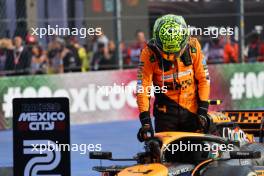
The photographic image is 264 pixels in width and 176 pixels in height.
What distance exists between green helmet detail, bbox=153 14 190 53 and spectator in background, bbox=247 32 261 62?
12.1 metres

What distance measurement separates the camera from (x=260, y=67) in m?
20.6

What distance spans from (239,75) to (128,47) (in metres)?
2.55

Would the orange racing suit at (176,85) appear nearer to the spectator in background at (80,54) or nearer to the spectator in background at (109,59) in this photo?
the spectator in background at (80,54)

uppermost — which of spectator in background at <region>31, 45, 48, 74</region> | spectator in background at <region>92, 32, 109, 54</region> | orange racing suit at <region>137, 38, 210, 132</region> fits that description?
spectator in background at <region>92, 32, 109, 54</region>

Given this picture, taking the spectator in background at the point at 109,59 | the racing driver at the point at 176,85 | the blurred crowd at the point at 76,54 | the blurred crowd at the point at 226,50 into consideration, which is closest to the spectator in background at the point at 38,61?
the blurred crowd at the point at 76,54

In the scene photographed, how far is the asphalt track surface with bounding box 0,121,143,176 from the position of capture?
1262 centimetres

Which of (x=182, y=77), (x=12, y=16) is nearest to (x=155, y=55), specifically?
(x=182, y=77)

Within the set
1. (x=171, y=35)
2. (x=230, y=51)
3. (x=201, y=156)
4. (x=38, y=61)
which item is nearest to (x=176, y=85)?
(x=171, y=35)

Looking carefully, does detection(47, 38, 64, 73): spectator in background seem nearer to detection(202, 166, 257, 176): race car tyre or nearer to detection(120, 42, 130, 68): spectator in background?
detection(120, 42, 130, 68): spectator in background

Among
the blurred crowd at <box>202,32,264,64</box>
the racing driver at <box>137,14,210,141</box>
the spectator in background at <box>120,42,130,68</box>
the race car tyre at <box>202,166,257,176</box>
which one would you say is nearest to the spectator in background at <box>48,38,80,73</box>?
the spectator in background at <box>120,42,130,68</box>

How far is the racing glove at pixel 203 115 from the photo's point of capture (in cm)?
918

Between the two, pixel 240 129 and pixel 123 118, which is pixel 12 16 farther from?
pixel 240 129

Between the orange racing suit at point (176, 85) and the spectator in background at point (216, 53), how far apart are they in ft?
37.0

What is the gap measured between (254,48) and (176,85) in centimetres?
1225
